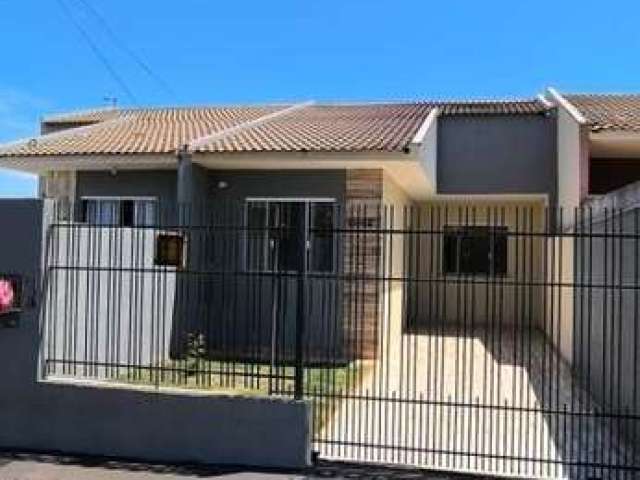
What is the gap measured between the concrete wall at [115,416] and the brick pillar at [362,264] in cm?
491

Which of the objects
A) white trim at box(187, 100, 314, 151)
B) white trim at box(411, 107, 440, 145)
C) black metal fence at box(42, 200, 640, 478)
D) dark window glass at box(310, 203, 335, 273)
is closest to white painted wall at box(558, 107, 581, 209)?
black metal fence at box(42, 200, 640, 478)

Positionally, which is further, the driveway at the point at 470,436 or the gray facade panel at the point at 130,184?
the gray facade panel at the point at 130,184

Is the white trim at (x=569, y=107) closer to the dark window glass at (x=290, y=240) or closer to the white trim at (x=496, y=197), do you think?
the white trim at (x=496, y=197)

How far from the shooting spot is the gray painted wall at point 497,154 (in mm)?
19906

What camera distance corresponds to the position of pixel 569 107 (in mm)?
17312

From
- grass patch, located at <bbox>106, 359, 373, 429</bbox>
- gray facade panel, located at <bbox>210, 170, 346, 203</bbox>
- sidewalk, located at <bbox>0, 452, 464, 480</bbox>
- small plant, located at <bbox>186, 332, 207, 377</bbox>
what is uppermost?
gray facade panel, located at <bbox>210, 170, 346, 203</bbox>

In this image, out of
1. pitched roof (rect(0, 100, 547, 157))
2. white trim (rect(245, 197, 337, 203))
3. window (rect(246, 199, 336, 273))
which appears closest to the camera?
window (rect(246, 199, 336, 273))

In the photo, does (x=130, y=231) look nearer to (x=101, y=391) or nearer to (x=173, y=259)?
(x=173, y=259)

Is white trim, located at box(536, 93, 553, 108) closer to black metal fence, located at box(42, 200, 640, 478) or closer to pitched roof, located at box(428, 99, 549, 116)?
pitched roof, located at box(428, 99, 549, 116)

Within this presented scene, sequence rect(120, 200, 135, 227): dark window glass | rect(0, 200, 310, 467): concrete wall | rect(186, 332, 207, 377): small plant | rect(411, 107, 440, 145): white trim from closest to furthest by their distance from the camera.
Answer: rect(0, 200, 310, 467): concrete wall, rect(186, 332, 207, 377): small plant, rect(411, 107, 440, 145): white trim, rect(120, 200, 135, 227): dark window glass

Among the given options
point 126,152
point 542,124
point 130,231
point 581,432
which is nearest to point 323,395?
point 581,432

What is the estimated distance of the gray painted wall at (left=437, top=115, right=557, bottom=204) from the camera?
65.3ft

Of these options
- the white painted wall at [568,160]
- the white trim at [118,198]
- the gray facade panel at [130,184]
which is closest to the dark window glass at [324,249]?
the gray facade panel at [130,184]

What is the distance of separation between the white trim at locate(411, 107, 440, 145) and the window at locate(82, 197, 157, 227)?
16.5 ft
